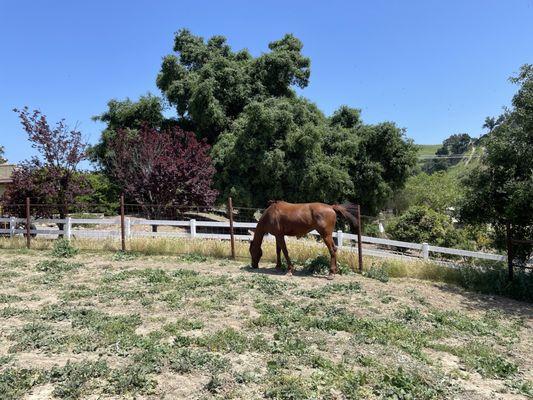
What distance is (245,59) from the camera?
996 inches

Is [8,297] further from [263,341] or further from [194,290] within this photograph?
[263,341]

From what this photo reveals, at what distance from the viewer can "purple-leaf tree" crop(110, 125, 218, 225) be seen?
16453mm

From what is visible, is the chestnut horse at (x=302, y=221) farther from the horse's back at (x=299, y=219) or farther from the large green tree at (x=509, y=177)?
the large green tree at (x=509, y=177)

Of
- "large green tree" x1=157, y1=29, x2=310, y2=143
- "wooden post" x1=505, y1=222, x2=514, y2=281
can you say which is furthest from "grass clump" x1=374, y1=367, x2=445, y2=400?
"large green tree" x1=157, y1=29, x2=310, y2=143

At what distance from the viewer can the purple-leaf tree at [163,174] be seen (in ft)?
54.0

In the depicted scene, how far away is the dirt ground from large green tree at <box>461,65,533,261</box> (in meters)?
2.03

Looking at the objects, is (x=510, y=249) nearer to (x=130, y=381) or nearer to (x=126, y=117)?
(x=130, y=381)

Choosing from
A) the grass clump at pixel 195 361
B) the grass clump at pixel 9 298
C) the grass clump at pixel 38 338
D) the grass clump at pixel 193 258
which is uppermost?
the grass clump at pixel 193 258

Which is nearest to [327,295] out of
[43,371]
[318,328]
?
[318,328]

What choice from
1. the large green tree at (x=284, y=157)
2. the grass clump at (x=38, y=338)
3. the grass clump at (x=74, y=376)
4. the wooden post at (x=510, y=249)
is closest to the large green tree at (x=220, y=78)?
the large green tree at (x=284, y=157)

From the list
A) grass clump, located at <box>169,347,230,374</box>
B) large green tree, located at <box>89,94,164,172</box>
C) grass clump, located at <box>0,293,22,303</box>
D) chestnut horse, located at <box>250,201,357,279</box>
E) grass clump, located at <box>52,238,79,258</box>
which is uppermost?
large green tree, located at <box>89,94,164,172</box>

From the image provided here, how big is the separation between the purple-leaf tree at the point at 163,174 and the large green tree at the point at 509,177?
9431 millimetres

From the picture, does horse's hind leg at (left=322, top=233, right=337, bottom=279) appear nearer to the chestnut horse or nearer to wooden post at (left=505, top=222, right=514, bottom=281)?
the chestnut horse

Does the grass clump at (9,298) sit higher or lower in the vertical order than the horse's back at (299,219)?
lower
